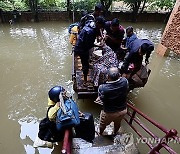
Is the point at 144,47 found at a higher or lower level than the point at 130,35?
higher

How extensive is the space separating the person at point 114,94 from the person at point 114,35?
2.17 metres

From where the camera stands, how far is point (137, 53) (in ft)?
16.4

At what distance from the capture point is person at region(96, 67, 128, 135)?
3646 millimetres

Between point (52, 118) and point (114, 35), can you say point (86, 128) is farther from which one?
point (114, 35)

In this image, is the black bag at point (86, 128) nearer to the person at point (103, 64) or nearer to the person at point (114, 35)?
the person at point (103, 64)

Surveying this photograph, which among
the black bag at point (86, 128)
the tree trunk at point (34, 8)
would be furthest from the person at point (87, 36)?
the tree trunk at point (34, 8)

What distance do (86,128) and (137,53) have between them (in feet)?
6.86

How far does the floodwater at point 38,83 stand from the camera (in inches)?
212

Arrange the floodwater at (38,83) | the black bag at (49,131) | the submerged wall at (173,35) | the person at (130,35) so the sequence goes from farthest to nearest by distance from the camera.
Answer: the submerged wall at (173,35)
the person at (130,35)
the floodwater at (38,83)
the black bag at (49,131)

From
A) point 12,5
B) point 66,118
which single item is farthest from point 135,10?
point 66,118

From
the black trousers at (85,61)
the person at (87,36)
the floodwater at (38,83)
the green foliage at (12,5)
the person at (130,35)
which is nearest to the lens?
the person at (87,36)

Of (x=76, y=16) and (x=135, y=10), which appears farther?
(x=76, y=16)

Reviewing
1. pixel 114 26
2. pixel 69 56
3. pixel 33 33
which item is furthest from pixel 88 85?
pixel 33 33

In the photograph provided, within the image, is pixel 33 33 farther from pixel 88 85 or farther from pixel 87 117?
pixel 87 117
